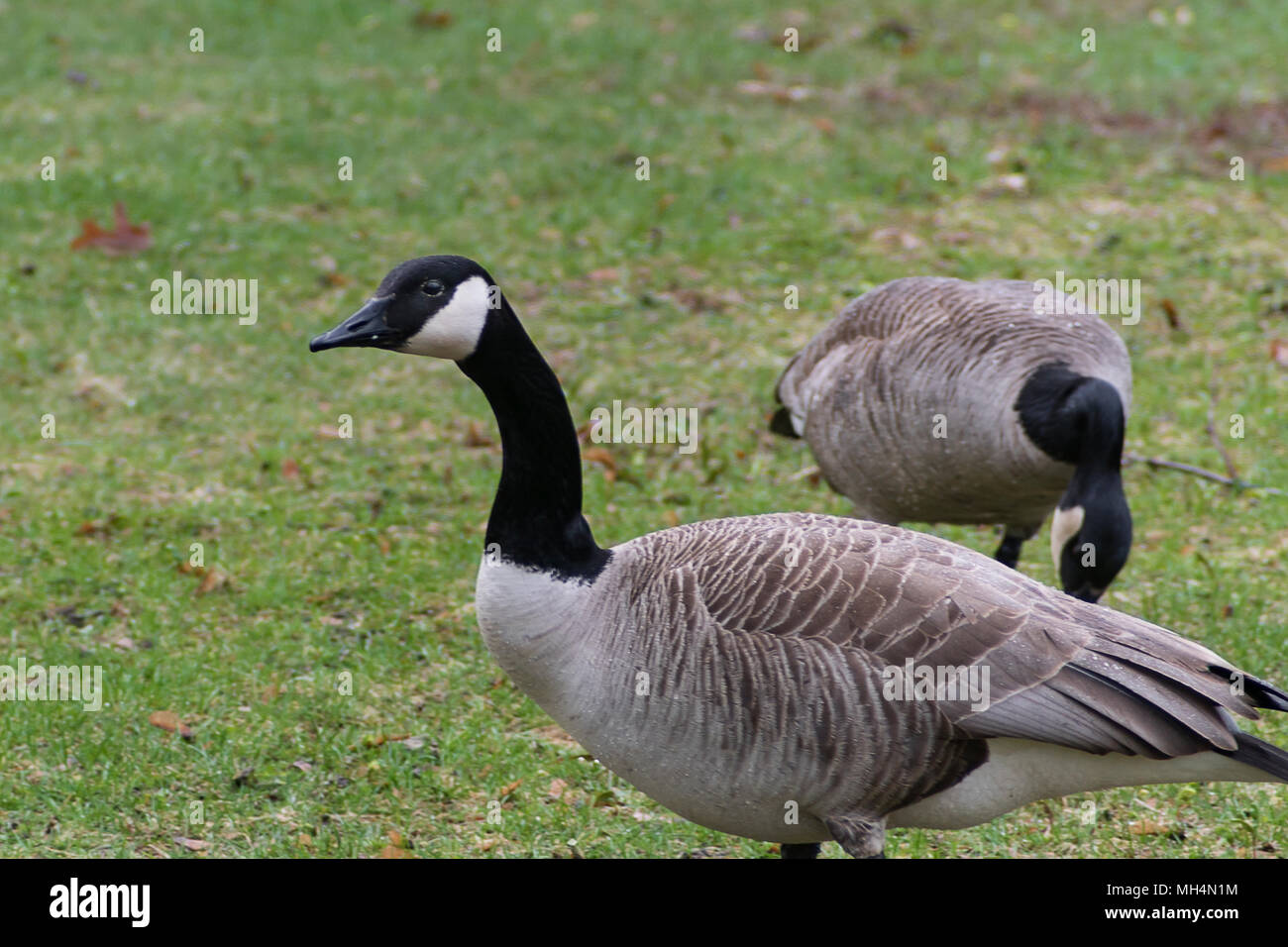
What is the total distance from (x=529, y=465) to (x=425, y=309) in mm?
538

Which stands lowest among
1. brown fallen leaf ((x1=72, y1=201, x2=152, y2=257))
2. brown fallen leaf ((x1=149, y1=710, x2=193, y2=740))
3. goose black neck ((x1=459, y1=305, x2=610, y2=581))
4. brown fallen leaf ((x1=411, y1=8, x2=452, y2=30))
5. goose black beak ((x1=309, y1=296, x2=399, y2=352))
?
brown fallen leaf ((x1=149, y1=710, x2=193, y2=740))

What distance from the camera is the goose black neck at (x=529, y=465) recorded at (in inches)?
165

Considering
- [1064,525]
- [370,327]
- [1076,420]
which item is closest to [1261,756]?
[1064,525]

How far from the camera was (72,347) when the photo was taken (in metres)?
9.00

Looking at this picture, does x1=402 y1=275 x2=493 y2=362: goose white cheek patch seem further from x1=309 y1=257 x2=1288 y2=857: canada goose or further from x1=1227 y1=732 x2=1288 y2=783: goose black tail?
x1=1227 y1=732 x2=1288 y2=783: goose black tail

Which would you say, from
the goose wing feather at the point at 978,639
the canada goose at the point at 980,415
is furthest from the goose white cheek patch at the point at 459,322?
the canada goose at the point at 980,415

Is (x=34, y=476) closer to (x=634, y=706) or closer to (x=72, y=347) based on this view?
(x=72, y=347)

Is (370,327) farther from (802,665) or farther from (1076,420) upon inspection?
(1076,420)

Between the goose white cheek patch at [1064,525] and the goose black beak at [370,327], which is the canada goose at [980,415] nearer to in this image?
the goose white cheek patch at [1064,525]

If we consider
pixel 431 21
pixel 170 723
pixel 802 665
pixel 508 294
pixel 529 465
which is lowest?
pixel 170 723

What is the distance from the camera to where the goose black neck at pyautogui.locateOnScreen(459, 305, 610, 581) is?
4.20 metres

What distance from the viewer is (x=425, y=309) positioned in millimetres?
4117

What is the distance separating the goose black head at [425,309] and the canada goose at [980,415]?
8.18 feet

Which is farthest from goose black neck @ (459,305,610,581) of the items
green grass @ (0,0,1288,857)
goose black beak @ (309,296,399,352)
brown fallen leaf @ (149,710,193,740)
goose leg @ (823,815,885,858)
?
brown fallen leaf @ (149,710,193,740)
